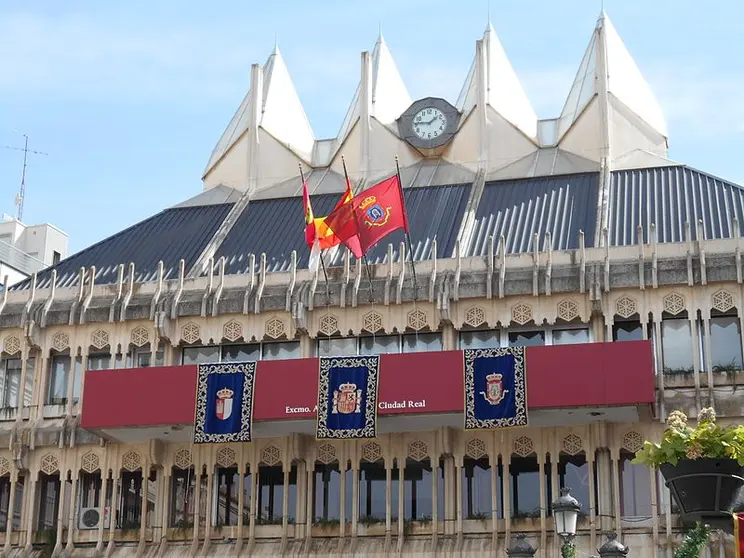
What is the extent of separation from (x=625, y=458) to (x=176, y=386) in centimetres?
1628

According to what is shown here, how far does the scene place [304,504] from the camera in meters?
46.8

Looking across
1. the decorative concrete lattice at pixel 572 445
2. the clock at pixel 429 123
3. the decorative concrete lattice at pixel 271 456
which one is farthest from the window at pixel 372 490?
the clock at pixel 429 123

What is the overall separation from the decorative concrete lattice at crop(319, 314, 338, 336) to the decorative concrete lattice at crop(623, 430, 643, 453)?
11.4 meters

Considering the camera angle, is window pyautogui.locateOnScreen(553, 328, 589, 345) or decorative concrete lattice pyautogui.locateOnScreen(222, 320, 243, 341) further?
decorative concrete lattice pyautogui.locateOnScreen(222, 320, 243, 341)

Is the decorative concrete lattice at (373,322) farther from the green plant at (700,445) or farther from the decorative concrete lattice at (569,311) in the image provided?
the green plant at (700,445)

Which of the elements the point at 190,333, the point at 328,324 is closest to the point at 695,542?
the point at 328,324

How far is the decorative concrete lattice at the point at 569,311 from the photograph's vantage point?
46.3m

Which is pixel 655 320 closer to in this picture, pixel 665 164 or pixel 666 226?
pixel 666 226

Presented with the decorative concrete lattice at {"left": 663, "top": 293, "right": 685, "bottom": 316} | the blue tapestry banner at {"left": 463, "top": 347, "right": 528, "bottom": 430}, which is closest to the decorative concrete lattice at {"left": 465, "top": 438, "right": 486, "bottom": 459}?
the blue tapestry banner at {"left": 463, "top": 347, "right": 528, "bottom": 430}

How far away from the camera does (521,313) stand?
46781mm

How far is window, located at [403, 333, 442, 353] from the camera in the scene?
1889 inches

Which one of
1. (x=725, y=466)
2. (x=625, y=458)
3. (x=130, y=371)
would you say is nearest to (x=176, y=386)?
(x=130, y=371)

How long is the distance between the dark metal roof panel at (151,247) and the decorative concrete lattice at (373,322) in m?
9.40

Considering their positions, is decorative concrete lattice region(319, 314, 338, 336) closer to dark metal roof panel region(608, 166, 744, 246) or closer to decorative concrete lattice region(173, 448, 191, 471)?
decorative concrete lattice region(173, 448, 191, 471)
